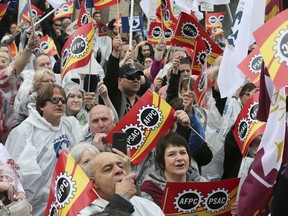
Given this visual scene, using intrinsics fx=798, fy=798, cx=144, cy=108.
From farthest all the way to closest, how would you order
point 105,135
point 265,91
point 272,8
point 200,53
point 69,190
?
1. point 200,53
2. point 105,135
3. point 69,190
4. point 272,8
5. point 265,91

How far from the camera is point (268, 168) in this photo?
12.4ft

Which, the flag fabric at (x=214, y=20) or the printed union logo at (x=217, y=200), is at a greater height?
the printed union logo at (x=217, y=200)

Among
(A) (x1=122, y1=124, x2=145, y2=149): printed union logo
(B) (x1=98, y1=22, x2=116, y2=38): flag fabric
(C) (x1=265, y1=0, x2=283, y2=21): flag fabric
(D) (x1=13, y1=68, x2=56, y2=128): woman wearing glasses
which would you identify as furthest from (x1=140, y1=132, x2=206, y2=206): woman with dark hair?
(B) (x1=98, y1=22, x2=116, y2=38): flag fabric

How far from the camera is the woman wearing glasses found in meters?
7.53

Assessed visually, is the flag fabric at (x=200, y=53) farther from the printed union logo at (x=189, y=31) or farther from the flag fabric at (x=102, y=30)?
the flag fabric at (x=102, y=30)

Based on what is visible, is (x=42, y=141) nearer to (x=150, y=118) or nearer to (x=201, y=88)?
(x=150, y=118)

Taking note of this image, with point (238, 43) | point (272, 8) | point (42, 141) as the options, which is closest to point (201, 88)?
point (42, 141)

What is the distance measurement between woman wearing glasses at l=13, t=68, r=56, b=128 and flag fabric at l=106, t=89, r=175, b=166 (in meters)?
1.23

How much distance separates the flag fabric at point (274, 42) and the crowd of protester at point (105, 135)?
115cm

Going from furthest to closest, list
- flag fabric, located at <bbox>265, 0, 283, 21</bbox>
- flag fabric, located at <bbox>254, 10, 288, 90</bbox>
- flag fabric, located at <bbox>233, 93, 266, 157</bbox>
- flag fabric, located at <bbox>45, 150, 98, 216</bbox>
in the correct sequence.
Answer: flag fabric, located at <bbox>233, 93, 266, 157</bbox>, flag fabric, located at <bbox>45, 150, 98, 216</bbox>, flag fabric, located at <bbox>265, 0, 283, 21</bbox>, flag fabric, located at <bbox>254, 10, 288, 90</bbox>

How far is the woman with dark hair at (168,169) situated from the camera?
5.50 meters

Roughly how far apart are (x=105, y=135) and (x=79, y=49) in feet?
7.30

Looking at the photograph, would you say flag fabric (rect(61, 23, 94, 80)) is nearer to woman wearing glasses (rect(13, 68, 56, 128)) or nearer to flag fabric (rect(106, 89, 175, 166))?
woman wearing glasses (rect(13, 68, 56, 128))

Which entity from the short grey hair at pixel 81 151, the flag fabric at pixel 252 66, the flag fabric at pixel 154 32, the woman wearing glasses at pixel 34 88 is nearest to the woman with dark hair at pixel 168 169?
the short grey hair at pixel 81 151
